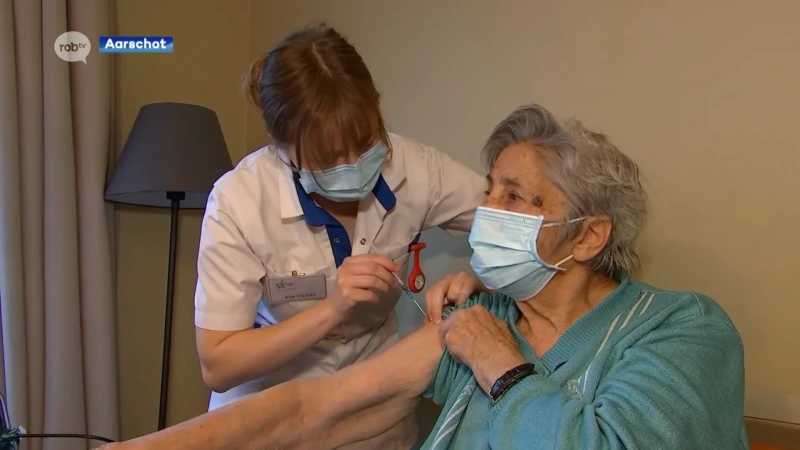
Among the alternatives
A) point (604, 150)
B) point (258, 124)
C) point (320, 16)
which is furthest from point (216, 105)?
point (604, 150)

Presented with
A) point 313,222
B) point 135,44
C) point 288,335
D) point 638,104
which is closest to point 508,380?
point 288,335

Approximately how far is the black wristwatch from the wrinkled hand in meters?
0.01

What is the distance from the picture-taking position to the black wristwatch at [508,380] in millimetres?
1051

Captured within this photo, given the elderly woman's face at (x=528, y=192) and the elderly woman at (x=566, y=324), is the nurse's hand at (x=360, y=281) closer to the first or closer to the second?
the elderly woman at (x=566, y=324)

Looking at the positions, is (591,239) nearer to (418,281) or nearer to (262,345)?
(418,281)

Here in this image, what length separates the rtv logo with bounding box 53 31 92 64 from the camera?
5.97 ft

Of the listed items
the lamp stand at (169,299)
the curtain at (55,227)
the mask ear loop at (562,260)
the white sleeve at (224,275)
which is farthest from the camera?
the lamp stand at (169,299)

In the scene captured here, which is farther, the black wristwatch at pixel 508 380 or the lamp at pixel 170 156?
the lamp at pixel 170 156

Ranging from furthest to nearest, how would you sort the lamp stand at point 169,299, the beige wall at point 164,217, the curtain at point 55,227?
the beige wall at point 164,217, the lamp stand at point 169,299, the curtain at point 55,227

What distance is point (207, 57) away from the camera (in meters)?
2.36

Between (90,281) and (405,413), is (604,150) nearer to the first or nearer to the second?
(405,413)

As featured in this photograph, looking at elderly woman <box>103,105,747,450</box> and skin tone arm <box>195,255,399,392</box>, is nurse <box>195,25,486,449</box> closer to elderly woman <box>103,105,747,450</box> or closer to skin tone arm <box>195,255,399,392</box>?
skin tone arm <box>195,255,399,392</box>

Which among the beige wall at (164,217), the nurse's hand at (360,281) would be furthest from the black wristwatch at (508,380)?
the beige wall at (164,217)

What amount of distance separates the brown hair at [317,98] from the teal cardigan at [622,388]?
0.47 metres
